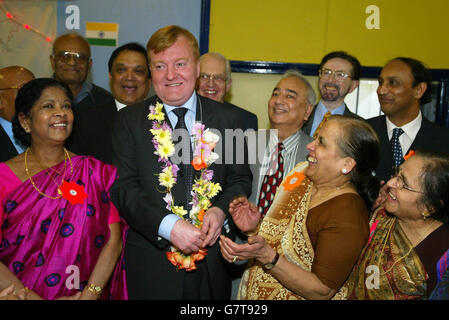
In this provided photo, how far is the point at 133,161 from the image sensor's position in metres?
2.20

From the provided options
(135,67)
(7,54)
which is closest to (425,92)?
(135,67)

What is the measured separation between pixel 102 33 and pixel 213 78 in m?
1.99

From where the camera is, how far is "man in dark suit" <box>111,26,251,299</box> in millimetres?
2141

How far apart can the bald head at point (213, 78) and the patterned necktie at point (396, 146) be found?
1.40 meters

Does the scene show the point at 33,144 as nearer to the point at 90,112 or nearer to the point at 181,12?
the point at 90,112

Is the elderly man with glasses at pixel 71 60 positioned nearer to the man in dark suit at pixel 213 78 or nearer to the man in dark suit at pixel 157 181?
the man in dark suit at pixel 213 78

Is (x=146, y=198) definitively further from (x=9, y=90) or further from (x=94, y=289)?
(x=9, y=90)

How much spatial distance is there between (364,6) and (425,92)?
1991 millimetres

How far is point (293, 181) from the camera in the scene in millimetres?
2357

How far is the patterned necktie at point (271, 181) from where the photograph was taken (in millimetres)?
2707

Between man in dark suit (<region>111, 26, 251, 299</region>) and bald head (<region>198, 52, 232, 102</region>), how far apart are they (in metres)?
1.19

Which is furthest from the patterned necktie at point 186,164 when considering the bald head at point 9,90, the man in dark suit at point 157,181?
the bald head at point 9,90

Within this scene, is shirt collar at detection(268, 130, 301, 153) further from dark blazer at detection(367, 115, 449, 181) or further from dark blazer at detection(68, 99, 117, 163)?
dark blazer at detection(68, 99, 117, 163)

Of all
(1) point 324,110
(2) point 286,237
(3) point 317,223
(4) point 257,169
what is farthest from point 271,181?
(1) point 324,110
